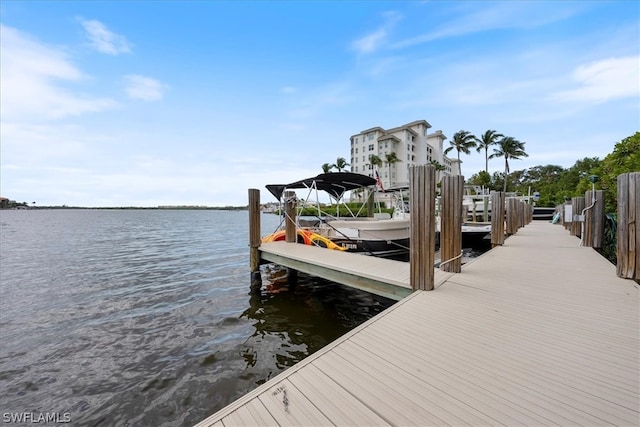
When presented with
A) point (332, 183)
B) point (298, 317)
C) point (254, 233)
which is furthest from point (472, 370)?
point (332, 183)

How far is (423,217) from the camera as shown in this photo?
4215 millimetres

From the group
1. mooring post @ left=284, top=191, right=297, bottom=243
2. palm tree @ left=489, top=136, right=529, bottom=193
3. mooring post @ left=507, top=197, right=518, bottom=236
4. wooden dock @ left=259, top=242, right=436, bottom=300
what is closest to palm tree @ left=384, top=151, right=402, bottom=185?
palm tree @ left=489, top=136, right=529, bottom=193

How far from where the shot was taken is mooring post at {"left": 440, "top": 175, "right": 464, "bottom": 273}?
214 inches

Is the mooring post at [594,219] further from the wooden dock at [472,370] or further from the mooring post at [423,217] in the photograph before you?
the mooring post at [423,217]

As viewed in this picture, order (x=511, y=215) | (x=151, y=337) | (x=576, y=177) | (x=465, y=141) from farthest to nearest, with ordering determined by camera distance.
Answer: (x=465, y=141), (x=576, y=177), (x=511, y=215), (x=151, y=337)

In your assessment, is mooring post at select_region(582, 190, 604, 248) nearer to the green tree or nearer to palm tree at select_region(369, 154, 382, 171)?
the green tree

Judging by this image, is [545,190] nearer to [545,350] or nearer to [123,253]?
[545,350]

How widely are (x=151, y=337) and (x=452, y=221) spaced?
683 centimetres

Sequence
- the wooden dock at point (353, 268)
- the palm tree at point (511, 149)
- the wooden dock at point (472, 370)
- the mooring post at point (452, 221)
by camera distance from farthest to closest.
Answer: the palm tree at point (511, 149)
the mooring post at point (452, 221)
the wooden dock at point (353, 268)
the wooden dock at point (472, 370)

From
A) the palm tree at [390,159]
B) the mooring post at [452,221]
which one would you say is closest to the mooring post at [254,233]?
the mooring post at [452,221]

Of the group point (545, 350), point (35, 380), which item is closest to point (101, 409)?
point (35, 380)

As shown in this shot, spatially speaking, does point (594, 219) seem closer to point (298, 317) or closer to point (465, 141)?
point (298, 317)

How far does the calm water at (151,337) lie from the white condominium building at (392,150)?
46361 mm

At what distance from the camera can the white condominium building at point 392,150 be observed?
53.7 metres
